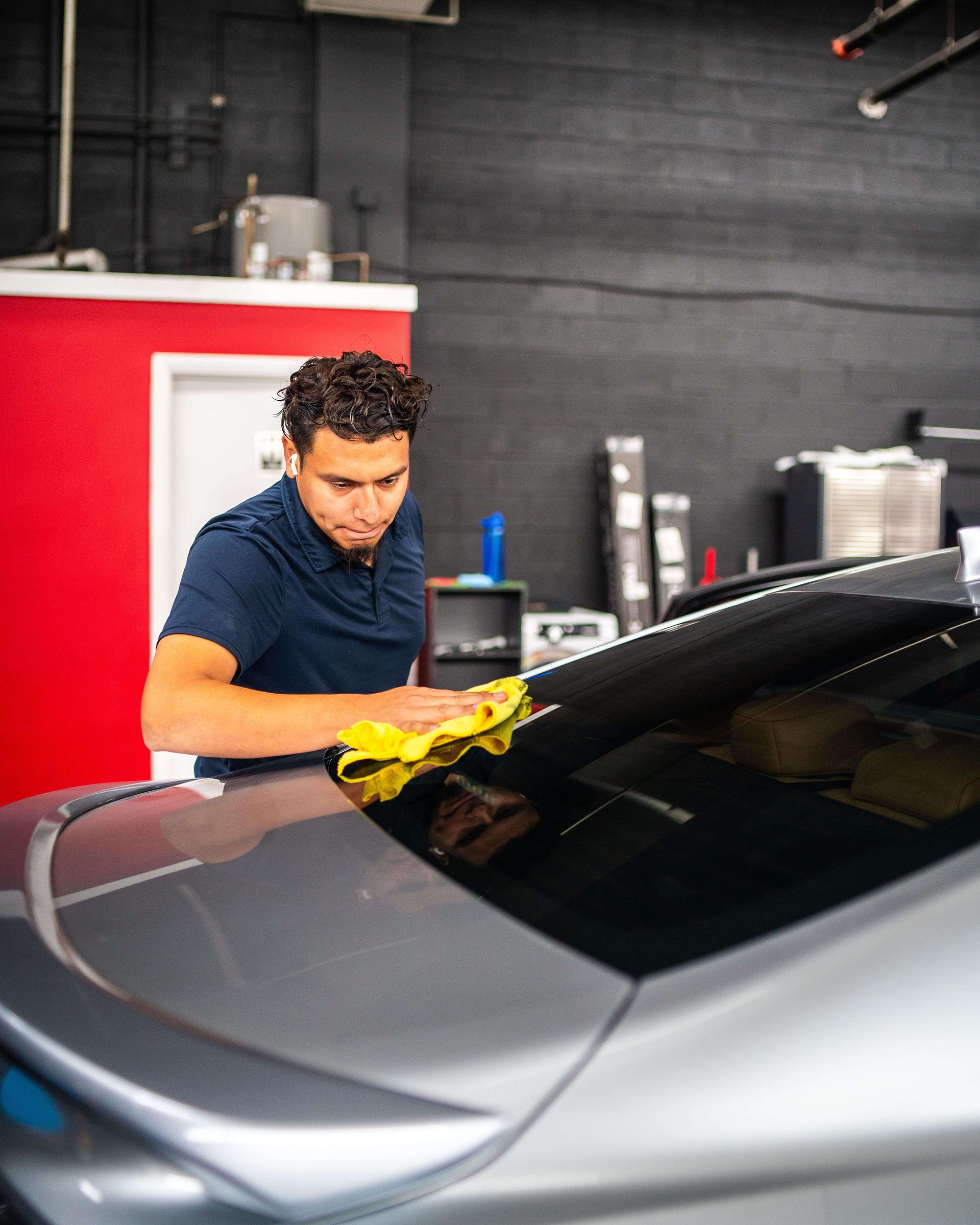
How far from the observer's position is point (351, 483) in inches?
62.5

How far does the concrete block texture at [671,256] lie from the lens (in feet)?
19.8

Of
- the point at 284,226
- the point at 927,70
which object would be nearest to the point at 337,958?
the point at 284,226

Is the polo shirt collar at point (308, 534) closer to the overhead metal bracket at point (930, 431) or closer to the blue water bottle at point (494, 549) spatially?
the blue water bottle at point (494, 549)

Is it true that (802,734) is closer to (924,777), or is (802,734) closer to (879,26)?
(924,777)

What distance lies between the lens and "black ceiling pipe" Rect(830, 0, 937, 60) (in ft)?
15.7

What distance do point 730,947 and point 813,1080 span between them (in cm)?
11

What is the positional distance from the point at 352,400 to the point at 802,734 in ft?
2.63

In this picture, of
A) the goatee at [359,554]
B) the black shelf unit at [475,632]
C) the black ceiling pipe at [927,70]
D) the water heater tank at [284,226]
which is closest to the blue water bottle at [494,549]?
the black shelf unit at [475,632]

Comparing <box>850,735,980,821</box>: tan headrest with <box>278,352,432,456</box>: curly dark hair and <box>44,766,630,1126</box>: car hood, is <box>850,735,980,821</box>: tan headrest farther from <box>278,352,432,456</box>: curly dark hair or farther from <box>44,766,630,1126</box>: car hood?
<box>278,352,432,456</box>: curly dark hair

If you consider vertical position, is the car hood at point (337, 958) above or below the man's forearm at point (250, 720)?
below

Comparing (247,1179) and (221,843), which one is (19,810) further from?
(247,1179)

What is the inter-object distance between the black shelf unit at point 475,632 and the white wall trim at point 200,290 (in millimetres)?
1225

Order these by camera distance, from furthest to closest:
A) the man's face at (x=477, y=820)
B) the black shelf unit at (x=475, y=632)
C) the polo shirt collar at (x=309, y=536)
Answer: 1. the black shelf unit at (x=475, y=632)
2. the polo shirt collar at (x=309, y=536)
3. the man's face at (x=477, y=820)

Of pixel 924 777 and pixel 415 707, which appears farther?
pixel 415 707
